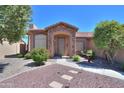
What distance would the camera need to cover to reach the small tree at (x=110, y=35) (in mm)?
12062

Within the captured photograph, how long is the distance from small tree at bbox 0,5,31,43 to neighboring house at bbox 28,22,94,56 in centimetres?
448

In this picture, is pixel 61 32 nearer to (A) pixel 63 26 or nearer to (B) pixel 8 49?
(A) pixel 63 26

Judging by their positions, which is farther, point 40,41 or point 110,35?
point 40,41

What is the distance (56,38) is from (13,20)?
8.22m

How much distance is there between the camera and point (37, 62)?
1148 cm

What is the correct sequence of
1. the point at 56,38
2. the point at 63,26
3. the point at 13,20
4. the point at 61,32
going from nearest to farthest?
1. the point at 13,20
2. the point at 63,26
3. the point at 61,32
4. the point at 56,38

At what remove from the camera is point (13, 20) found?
1016cm

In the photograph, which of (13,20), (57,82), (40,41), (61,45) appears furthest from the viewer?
(61,45)

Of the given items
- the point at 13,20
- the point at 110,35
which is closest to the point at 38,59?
the point at 13,20

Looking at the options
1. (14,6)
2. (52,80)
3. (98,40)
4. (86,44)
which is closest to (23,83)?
(52,80)

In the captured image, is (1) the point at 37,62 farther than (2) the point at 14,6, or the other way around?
(1) the point at 37,62

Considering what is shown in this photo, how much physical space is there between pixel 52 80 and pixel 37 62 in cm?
399

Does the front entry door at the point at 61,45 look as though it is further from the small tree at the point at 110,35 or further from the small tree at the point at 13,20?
the small tree at the point at 13,20
